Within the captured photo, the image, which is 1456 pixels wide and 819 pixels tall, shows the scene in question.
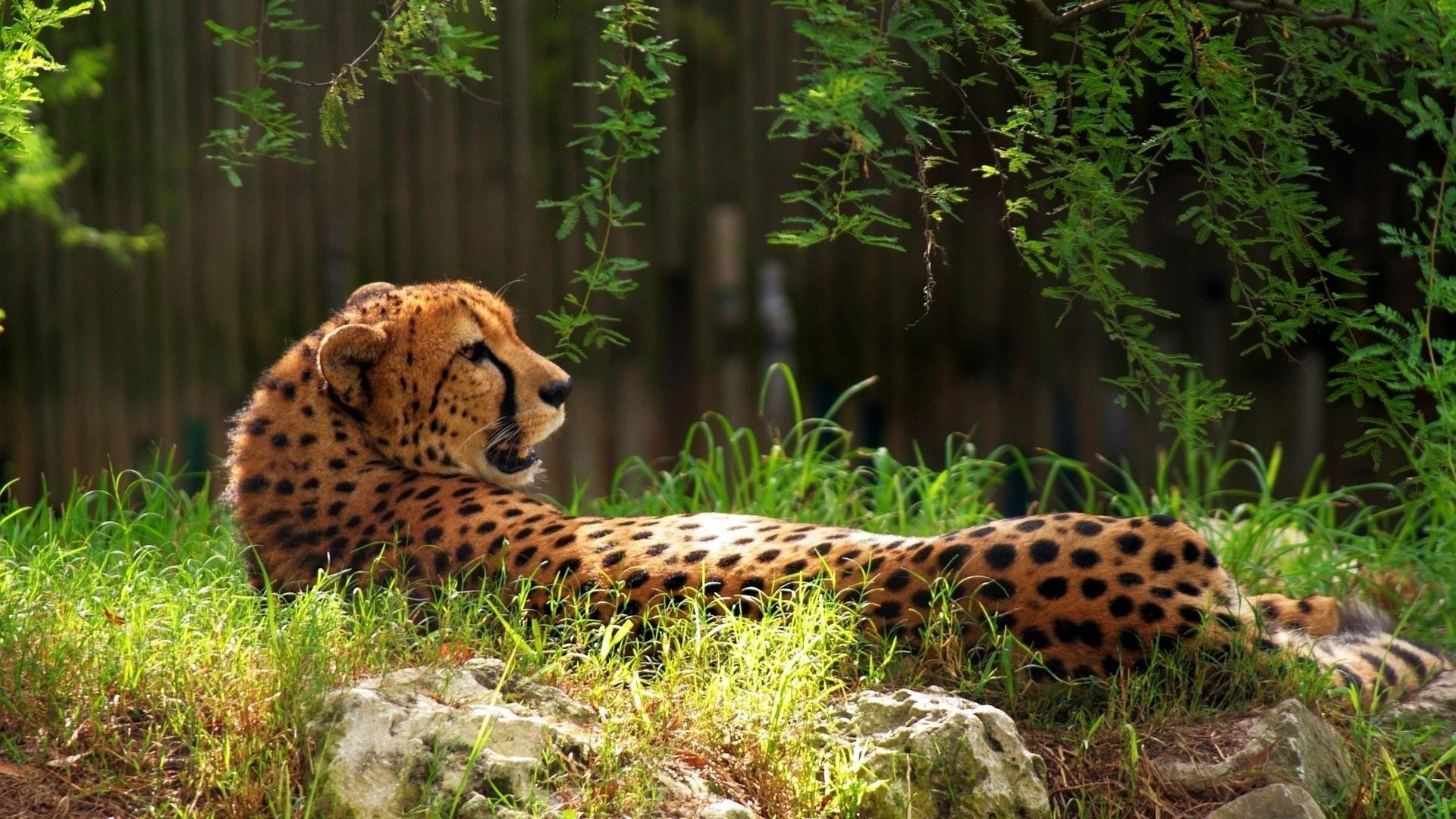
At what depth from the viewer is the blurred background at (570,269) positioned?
6117 mm

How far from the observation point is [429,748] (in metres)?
2.75

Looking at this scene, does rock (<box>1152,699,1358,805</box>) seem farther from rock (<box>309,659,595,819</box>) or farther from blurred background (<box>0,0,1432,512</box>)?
blurred background (<box>0,0,1432,512</box>)

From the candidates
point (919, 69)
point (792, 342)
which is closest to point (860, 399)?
point (792, 342)

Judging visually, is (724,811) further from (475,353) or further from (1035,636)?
(475,353)

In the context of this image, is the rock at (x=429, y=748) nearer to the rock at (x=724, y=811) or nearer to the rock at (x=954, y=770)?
the rock at (x=724, y=811)

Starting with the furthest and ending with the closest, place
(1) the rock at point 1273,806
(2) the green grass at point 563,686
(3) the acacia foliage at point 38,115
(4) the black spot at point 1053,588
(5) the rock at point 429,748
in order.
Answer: (3) the acacia foliage at point 38,115, (4) the black spot at point 1053,588, (1) the rock at point 1273,806, (2) the green grass at point 563,686, (5) the rock at point 429,748

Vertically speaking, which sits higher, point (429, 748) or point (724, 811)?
point (429, 748)

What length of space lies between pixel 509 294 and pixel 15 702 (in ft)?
12.7

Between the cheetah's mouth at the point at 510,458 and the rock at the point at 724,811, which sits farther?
the cheetah's mouth at the point at 510,458

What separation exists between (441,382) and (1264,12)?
2.07 metres

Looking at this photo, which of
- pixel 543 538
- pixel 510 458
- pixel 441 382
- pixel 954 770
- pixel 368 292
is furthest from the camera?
pixel 368 292

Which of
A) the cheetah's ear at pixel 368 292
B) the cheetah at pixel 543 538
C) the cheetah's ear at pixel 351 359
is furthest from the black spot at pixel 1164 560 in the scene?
the cheetah's ear at pixel 368 292

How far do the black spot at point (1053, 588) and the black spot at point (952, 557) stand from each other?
17cm

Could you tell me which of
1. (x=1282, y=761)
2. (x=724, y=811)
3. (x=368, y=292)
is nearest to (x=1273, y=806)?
(x=1282, y=761)
